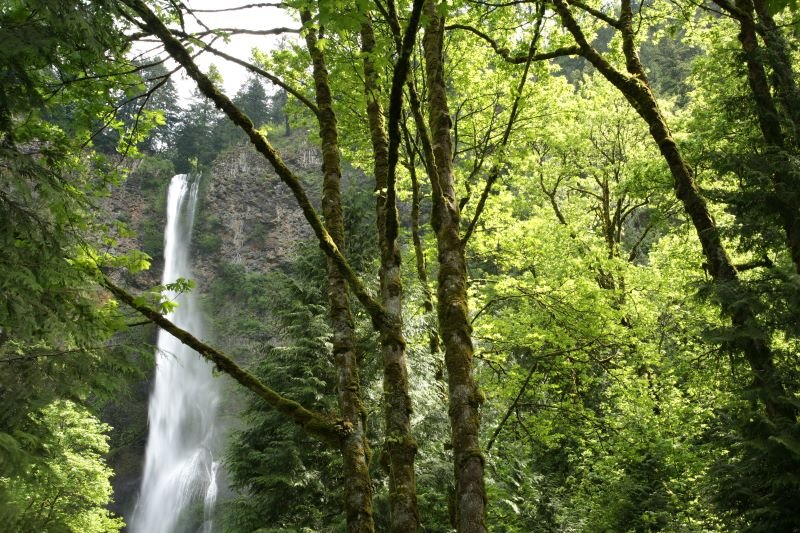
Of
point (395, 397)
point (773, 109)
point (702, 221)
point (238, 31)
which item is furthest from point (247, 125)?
point (773, 109)

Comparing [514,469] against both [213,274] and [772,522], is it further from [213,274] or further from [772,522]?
[213,274]

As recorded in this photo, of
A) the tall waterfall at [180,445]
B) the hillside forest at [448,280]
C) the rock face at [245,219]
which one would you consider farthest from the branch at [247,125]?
the rock face at [245,219]

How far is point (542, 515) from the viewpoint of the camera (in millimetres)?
8562

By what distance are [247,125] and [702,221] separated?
4.30 m

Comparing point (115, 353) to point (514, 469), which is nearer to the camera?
point (115, 353)

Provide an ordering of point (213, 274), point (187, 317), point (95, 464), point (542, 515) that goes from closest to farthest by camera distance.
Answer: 1. point (542, 515)
2. point (95, 464)
3. point (187, 317)
4. point (213, 274)

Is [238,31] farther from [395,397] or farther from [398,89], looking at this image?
[395,397]

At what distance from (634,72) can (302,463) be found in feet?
30.5

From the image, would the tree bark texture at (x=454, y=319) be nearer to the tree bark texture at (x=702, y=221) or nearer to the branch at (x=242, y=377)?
the branch at (x=242, y=377)

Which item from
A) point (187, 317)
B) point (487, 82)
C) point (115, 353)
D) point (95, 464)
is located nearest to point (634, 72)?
point (487, 82)

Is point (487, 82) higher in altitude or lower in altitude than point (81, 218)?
higher

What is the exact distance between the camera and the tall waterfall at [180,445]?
26703 mm

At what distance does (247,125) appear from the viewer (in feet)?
11.3

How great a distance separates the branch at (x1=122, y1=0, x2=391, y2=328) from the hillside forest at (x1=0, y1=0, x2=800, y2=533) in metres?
0.02
